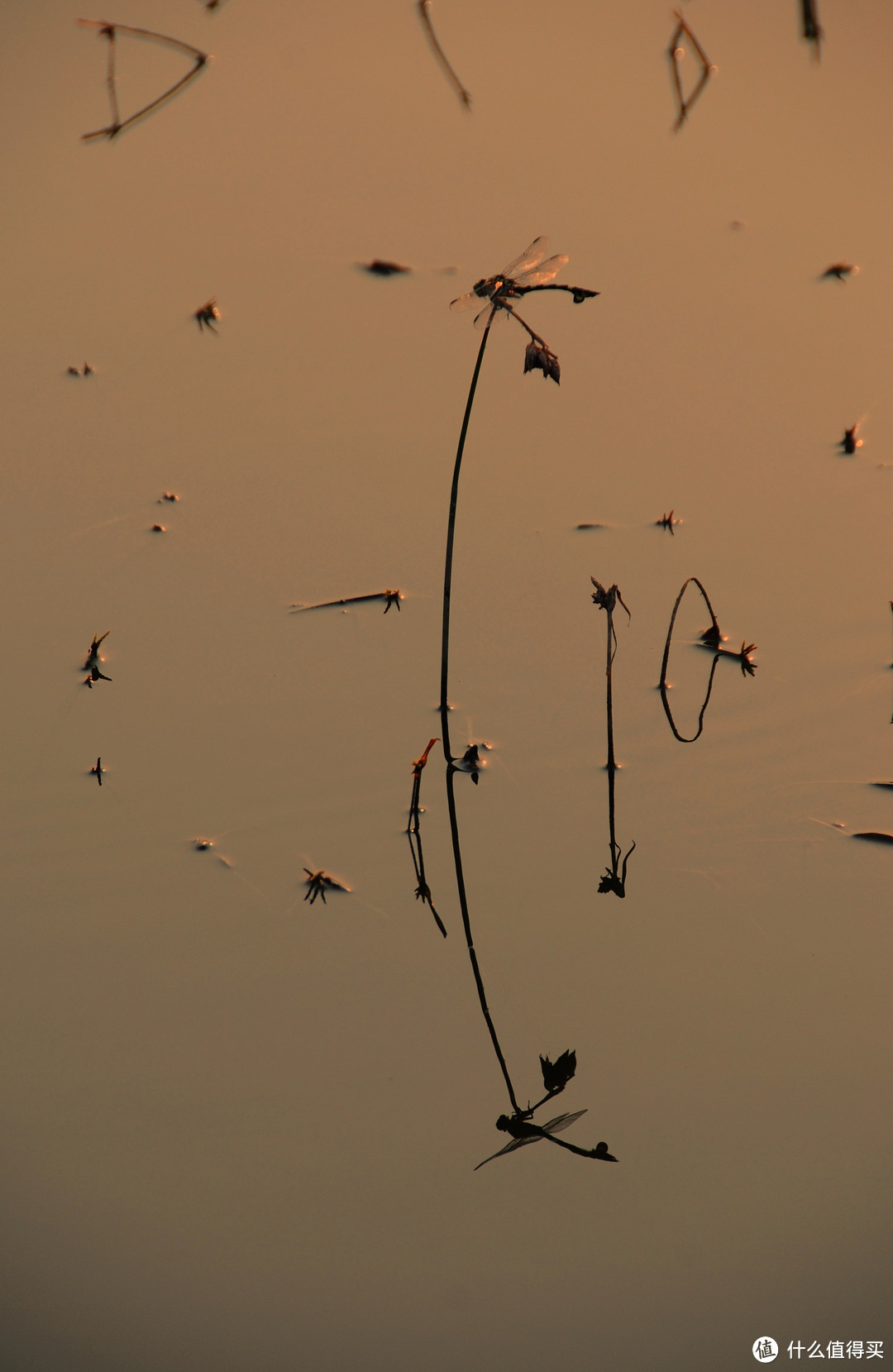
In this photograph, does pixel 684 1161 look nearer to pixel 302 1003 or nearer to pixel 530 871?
pixel 530 871

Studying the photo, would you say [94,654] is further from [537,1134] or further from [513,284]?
[537,1134]

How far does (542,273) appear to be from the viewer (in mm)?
912

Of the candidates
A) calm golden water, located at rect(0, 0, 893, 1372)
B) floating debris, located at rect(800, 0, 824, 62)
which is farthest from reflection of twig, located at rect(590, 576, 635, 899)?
floating debris, located at rect(800, 0, 824, 62)

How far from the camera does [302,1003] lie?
36.8 inches

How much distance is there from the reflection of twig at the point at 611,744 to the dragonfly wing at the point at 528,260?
358 millimetres

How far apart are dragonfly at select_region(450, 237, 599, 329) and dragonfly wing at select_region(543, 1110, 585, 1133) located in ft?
2.91

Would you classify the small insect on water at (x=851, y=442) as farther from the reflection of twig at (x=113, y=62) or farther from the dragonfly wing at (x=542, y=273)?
the reflection of twig at (x=113, y=62)

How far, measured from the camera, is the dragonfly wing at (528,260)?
0.93 metres

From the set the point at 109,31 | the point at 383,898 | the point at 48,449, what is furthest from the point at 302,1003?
the point at 109,31

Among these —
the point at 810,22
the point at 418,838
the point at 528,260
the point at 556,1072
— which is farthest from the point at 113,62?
the point at 556,1072

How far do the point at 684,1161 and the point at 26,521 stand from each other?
107 centimetres

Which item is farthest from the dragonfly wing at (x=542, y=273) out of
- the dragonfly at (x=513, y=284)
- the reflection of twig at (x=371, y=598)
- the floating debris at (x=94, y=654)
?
the floating debris at (x=94, y=654)

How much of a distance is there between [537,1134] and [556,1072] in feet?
0.24

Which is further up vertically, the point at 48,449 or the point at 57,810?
the point at 48,449
